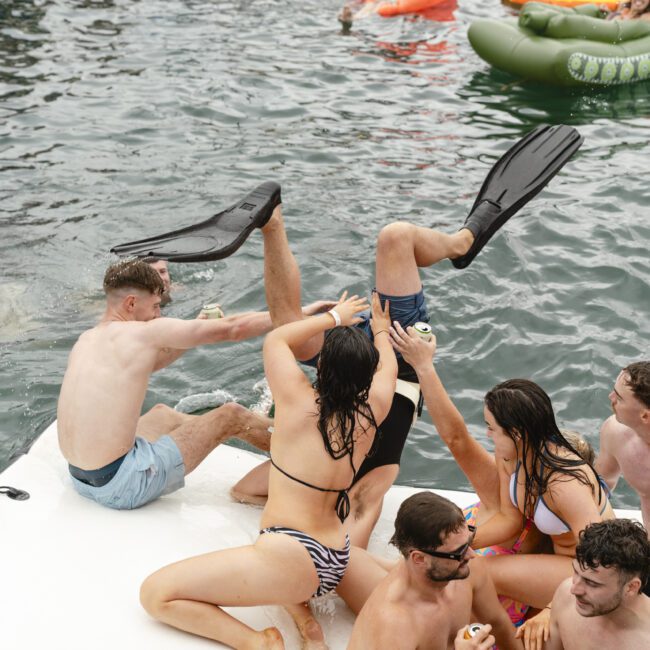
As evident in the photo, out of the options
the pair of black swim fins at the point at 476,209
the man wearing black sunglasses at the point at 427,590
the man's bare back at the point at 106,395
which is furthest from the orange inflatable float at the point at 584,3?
the man wearing black sunglasses at the point at 427,590

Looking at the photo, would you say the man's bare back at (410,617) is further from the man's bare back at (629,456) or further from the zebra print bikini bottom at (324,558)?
the man's bare back at (629,456)

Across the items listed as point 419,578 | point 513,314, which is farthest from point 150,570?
point 513,314

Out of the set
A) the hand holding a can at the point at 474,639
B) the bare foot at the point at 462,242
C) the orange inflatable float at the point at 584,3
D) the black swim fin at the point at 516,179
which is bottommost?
the hand holding a can at the point at 474,639

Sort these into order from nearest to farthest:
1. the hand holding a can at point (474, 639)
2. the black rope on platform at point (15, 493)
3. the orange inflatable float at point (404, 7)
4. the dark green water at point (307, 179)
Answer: the hand holding a can at point (474, 639), the black rope on platform at point (15, 493), the dark green water at point (307, 179), the orange inflatable float at point (404, 7)

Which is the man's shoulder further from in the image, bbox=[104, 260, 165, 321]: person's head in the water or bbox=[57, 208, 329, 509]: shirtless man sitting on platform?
bbox=[104, 260, 165, 321]: person's head in the water

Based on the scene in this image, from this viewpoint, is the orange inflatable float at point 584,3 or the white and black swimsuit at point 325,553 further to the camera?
the orange inflatable float at point 584,3

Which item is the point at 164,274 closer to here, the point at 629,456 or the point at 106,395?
the point at 106,395

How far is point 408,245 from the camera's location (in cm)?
513

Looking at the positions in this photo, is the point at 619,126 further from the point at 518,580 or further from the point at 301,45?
the point at 518,580

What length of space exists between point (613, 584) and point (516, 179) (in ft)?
11.3

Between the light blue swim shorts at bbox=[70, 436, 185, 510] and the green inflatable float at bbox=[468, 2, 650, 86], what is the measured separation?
9417 mm

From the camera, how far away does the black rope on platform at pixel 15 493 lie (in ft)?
15.7

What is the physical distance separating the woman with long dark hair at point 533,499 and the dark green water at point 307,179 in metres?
1.75

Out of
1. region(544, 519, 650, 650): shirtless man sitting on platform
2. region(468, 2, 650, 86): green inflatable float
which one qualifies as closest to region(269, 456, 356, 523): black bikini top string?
region(544, 519, 650, 650): shirtless man sitting on platform
